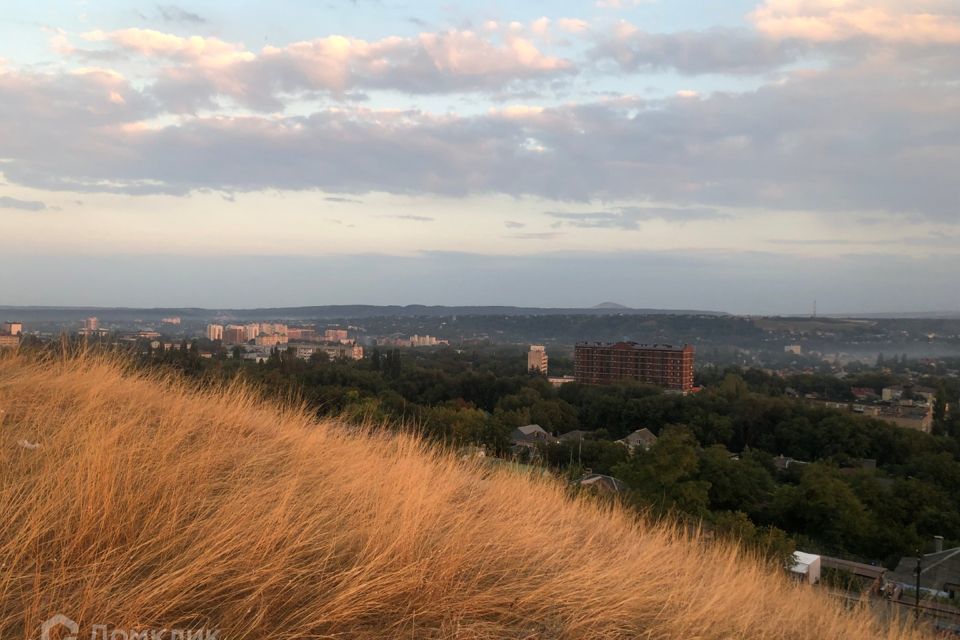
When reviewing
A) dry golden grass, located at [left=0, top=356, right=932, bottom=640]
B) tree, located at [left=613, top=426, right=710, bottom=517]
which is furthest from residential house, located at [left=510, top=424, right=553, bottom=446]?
dry golden grass, located at [left=0, top=356, right=932, bottom=640]

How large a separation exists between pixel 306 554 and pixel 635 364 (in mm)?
62940

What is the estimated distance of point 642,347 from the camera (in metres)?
64.2

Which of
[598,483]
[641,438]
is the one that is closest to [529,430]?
[641,438]

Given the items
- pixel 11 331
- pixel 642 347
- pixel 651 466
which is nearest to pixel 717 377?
pixel 642 347

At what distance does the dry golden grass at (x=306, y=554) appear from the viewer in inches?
94.9

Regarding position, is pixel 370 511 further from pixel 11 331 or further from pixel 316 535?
pixel 11 331

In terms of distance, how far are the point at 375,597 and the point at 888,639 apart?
3841 millimetres

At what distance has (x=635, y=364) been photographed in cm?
6362

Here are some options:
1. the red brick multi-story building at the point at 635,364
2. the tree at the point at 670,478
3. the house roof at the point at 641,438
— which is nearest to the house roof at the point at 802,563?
the tree at the point at 670,478

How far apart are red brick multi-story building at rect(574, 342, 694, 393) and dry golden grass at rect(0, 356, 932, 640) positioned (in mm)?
54705

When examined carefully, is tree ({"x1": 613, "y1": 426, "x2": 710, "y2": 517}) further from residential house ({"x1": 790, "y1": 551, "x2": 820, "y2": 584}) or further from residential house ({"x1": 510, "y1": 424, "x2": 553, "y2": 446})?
residential house ({"x1": 510, "y1": 424, "x2": 553, "y2": 446})

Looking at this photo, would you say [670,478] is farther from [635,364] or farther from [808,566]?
[635,364]

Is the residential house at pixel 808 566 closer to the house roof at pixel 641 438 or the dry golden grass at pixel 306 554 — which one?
the dry golden grass at pixel 306 554

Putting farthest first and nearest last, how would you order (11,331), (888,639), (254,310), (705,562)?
(254,310) < (11,331) < (705,562) < (888,639)
